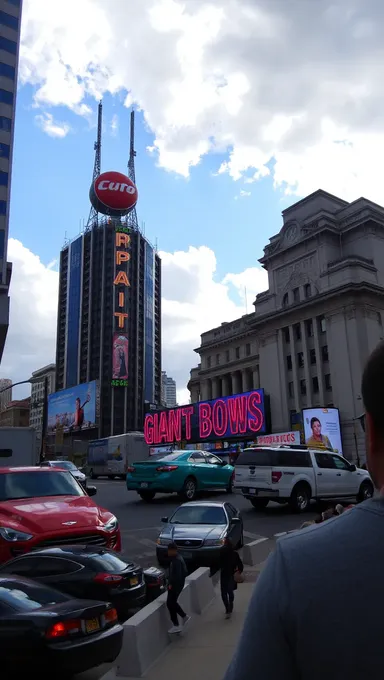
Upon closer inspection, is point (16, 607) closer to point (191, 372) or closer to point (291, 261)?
point (291, 261)

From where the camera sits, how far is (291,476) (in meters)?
16.4

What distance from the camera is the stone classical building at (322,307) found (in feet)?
177

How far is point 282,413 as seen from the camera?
60.5m

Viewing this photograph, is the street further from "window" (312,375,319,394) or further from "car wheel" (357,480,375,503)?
"window" (312,375,319,394)

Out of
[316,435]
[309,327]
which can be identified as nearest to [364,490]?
[316,435]

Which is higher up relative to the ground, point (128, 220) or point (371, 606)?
point (128, 220)

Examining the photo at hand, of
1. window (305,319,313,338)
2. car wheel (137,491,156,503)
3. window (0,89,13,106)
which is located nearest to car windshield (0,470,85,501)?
car wheel (137,491,156,503)

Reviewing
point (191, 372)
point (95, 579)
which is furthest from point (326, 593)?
point (191, 372)

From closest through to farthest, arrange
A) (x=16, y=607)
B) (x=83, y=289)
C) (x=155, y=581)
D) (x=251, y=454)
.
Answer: (x=16, y=607), (x=155, y=581), (x=251, y=454), (x=83, y=289)

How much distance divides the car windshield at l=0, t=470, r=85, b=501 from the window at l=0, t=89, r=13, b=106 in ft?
173

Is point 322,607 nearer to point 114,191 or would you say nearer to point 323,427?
point 323,427

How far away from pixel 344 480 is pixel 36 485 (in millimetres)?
11761

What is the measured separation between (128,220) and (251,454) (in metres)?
116

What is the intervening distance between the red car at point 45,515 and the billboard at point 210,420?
46.5 metres
